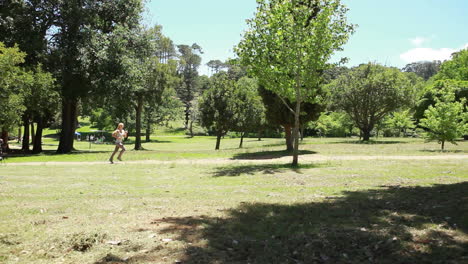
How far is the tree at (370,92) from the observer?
39.2 meters

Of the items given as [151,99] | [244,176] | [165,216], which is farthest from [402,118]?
[165,216]

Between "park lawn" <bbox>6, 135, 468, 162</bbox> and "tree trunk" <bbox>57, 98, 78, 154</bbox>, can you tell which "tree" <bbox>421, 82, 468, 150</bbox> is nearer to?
"park lawn" <bbox>6, 135, 468, 162</bbox>

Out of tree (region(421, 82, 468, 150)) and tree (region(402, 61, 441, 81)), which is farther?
tree (region(402, 61, 441, 81))

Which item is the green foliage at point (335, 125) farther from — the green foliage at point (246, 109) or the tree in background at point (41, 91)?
the tree in background at point (41, 91)

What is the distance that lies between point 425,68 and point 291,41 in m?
187

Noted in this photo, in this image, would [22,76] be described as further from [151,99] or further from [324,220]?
[324,220]

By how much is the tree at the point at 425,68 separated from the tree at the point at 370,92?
139140 millimetres

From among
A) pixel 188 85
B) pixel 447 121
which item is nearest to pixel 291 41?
pixel 447 121

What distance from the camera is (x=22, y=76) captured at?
21.7m

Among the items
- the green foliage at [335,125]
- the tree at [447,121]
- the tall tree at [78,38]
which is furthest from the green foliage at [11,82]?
the green foliage at [335,125]

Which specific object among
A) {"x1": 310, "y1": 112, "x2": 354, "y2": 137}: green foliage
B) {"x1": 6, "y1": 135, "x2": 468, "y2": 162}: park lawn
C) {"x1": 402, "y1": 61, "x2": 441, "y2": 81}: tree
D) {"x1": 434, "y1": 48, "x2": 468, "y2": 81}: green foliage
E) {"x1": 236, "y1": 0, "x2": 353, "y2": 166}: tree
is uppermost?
{"x1": 402, "y1": 61, "x2": 441, "y2": 81}: tree

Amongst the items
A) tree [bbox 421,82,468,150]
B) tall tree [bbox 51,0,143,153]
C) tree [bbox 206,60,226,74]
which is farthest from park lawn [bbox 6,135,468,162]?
tree [bbox 206,60,226,74]

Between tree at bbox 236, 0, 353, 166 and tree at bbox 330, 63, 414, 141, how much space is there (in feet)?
87.1

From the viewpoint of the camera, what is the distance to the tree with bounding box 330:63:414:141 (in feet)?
129
